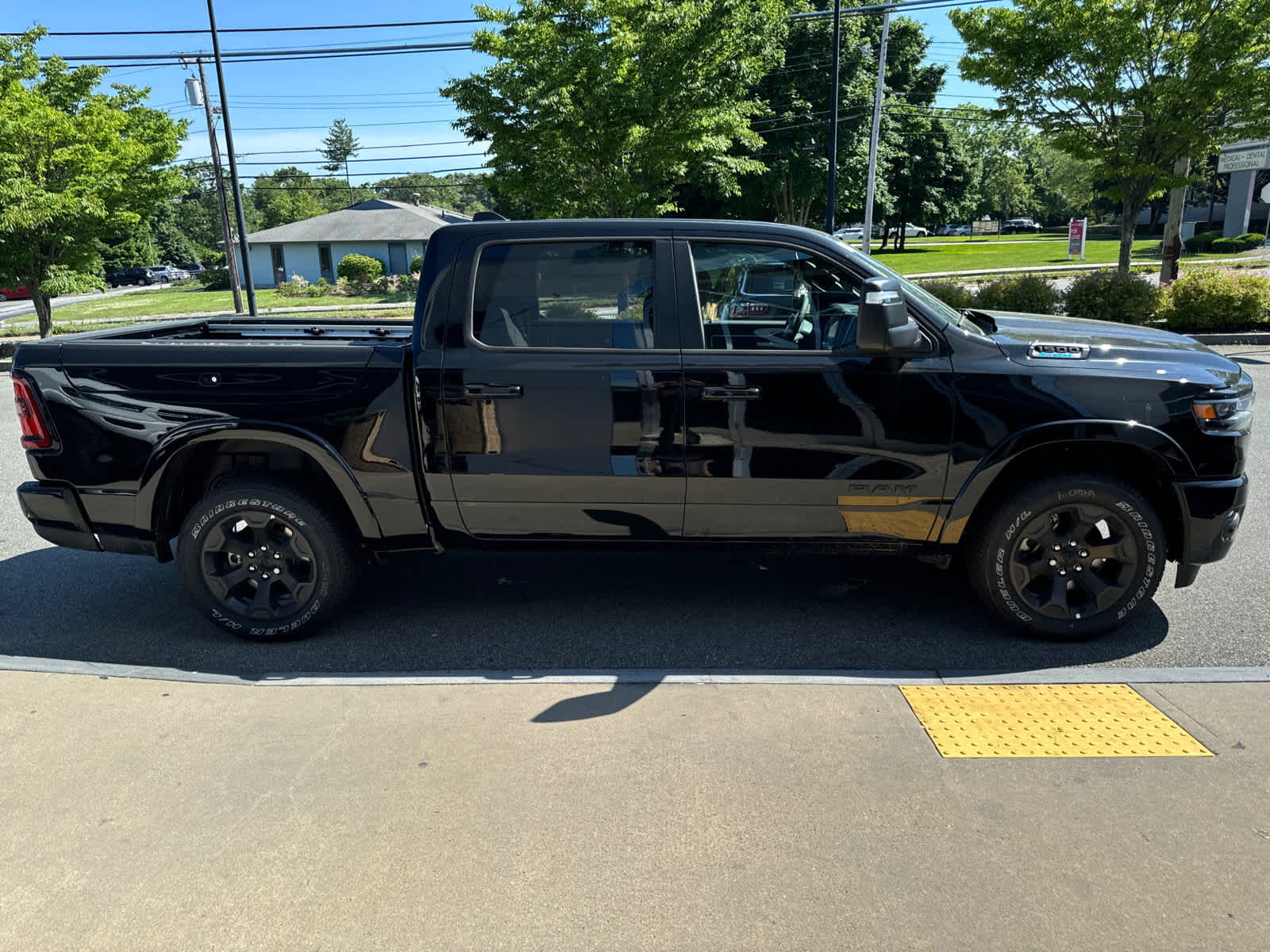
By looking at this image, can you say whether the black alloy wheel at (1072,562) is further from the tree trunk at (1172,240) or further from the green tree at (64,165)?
the green tree at (64,165)

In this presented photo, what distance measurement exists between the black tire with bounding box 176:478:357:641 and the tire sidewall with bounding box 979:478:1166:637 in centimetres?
302

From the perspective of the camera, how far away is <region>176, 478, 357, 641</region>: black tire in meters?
4.15

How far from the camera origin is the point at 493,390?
3938 mm

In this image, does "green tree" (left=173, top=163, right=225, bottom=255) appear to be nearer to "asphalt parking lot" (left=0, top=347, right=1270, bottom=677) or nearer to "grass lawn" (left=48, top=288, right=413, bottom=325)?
"grass lawn" (left=48, top=288, right=413, bottom=325)

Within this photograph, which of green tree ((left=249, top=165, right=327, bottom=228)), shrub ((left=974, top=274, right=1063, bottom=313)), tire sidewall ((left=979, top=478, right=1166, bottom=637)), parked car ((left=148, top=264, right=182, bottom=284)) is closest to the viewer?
tire sidewall ((left=979, top=478, right=1166, bottom=637))

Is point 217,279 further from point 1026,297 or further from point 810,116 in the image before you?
point 1026,297

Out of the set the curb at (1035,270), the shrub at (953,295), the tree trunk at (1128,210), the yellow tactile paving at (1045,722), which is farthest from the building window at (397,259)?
the yellow tactile paving at (1045,722)

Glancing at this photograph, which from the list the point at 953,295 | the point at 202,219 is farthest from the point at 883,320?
the point at 202,219

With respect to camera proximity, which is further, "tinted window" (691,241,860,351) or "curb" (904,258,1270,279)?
"curb" (904,258,1270,279)

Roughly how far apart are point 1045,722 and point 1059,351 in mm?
1590

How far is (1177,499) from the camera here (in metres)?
3.92

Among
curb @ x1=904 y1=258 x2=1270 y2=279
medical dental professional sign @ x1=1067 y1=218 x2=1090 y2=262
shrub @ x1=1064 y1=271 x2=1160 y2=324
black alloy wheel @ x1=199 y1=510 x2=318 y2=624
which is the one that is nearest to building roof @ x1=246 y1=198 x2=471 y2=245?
curb @ x1=904 y1=258 x2=1270 y2=279

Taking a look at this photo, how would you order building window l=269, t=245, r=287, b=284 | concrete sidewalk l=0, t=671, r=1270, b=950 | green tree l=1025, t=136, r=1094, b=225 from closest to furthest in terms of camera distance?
concrete sidewalk l=0, t=671, r=1270, b=950 < building window l=269, t=245, r=287, b=284 < green tree l=1025, t=136, r=1094, b=225

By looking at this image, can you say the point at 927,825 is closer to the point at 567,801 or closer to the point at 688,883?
A: the point at 688,883
